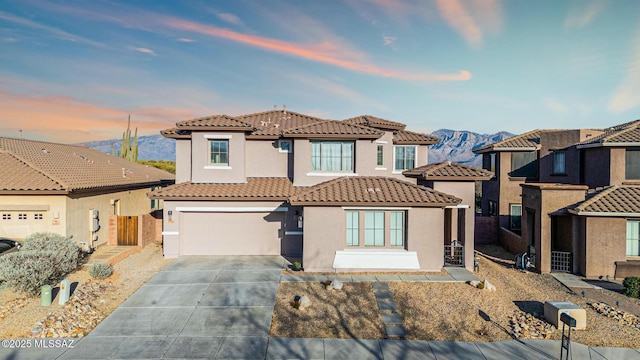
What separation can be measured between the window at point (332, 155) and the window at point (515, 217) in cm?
1270

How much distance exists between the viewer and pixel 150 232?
20.0m

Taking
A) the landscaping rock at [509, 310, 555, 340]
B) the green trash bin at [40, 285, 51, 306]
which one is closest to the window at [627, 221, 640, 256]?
the landscaping rock at [509, 310, 555, 340]

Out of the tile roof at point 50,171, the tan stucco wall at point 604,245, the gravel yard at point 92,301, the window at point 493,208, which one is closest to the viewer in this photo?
the gravel yard at point 92,301

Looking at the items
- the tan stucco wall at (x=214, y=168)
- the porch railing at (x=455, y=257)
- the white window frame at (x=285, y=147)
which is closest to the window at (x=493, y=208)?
the porch railing at (x=455, y=257)

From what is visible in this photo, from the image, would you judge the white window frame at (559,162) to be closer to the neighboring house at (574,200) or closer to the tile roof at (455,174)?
the neighboring house at (574,200)

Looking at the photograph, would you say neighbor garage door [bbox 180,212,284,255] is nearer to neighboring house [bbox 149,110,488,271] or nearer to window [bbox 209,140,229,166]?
neighboring house [bbox 149,110,488,271]

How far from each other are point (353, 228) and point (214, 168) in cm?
846

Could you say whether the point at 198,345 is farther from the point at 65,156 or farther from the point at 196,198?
the point at 65,156

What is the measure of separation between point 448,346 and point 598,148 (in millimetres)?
16689

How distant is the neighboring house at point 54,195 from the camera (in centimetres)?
1639

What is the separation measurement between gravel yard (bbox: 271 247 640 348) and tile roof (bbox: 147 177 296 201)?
534 cm

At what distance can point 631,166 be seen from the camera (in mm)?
17891

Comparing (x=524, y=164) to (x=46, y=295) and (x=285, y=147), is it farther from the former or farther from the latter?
(x=46, y=295)

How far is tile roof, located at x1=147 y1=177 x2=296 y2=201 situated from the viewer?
16.3 m
